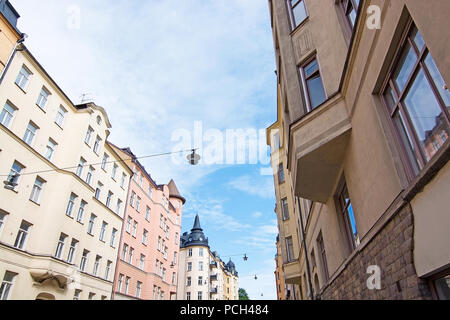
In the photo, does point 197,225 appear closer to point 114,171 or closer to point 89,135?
point 114,171

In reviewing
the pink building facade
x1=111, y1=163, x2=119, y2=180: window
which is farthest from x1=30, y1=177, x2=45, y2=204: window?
the pink building facade

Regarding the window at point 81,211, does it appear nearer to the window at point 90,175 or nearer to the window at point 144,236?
the window at point 90,175

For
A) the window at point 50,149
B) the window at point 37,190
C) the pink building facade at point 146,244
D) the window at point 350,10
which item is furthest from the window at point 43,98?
the window at point 350,10

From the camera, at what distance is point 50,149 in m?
20.5

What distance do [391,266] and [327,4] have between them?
690 cm

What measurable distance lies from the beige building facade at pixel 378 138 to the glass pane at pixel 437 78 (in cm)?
1

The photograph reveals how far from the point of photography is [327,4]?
7.99 m

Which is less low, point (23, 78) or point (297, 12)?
point (23, 78)

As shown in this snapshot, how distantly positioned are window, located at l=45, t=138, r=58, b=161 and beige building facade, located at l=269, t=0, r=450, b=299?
17.9 meters

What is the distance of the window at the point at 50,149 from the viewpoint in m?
20.0

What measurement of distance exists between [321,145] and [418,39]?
3.37 m

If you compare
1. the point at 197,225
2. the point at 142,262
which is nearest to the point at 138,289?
the point at 142,262
